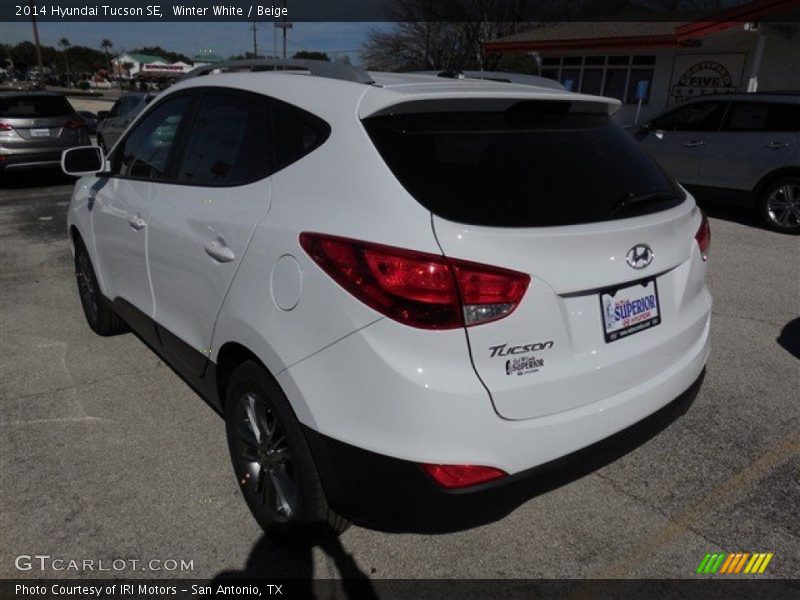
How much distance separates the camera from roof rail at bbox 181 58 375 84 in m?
2.41

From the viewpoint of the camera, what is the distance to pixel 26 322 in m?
4.78

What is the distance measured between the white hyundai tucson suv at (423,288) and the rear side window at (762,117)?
6.56 meters

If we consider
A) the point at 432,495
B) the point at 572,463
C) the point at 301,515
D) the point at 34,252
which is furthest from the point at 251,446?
the point at 34,252

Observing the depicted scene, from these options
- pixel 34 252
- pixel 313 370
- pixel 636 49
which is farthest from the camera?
pixel 636 49

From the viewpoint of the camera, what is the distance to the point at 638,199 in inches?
88.9

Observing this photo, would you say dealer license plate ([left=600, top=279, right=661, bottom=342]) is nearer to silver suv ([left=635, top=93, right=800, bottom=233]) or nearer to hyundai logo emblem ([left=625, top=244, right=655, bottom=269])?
hyundai logo emblem ([left=625, top=244, right=655, bottom=269])

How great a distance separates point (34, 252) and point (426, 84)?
235 inches

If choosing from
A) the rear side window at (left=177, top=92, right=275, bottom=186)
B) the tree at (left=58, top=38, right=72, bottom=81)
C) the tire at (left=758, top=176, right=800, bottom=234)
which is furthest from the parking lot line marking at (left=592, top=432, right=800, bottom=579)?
the tree at (left=58, top=38, right=72, bottom=81)

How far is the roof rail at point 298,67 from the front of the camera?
241cm

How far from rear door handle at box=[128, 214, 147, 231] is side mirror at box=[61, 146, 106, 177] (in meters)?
0.80

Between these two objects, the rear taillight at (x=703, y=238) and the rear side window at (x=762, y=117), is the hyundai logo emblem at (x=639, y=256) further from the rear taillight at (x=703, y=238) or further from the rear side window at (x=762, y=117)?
the rear side window at (x=762, y=117)

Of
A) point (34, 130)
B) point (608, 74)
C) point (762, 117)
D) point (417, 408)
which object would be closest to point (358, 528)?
point (417, 408)

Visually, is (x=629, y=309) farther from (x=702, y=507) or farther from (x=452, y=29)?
(x=452, y=29)

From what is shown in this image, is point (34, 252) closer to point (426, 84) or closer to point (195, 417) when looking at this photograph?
point (195, 417)
